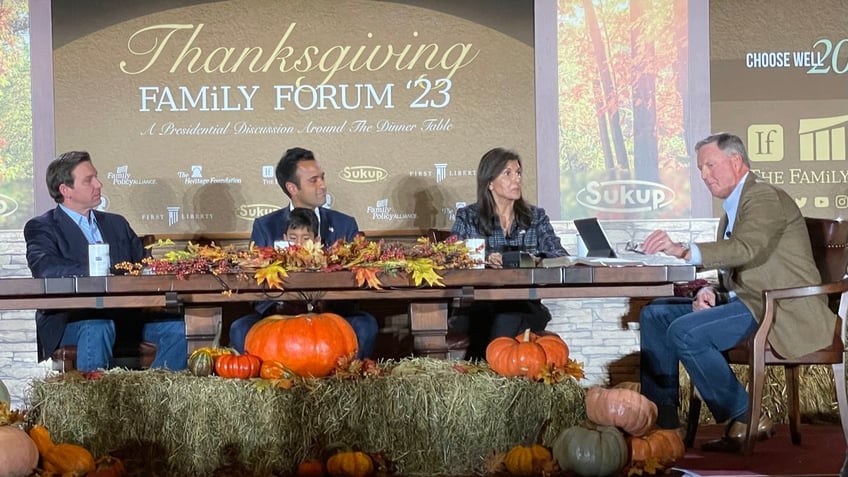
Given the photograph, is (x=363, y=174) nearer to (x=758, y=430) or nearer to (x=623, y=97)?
(x=623, y=97)

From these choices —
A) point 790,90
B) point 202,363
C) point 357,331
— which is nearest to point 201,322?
point 202,363

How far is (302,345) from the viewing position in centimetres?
407

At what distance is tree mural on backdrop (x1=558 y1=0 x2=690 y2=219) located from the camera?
Answer: 6.27m

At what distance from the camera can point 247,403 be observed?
385 cm

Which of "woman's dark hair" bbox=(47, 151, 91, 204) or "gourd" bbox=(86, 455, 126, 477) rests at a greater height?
"woman's dark hair" bbox=(47, 151, 91, 204)

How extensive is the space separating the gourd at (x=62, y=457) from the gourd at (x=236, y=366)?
55 cm

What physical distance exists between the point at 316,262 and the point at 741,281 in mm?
1881

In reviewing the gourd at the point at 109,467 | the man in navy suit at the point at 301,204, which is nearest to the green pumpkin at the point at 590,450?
the gourd at the point at 109,467

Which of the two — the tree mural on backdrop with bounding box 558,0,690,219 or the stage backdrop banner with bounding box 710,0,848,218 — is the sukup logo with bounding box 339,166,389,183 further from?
the stage backdrop banner with bounding box 710,0,848,218

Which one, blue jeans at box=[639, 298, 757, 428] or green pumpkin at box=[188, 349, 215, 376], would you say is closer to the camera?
green pumpkin at box=[188, 349, 215, 376]

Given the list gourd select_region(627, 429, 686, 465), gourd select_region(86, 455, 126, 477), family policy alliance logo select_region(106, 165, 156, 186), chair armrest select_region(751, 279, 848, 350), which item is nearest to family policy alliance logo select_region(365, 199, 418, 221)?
family policy alliance logo select_region(106, 165, 156, 186)

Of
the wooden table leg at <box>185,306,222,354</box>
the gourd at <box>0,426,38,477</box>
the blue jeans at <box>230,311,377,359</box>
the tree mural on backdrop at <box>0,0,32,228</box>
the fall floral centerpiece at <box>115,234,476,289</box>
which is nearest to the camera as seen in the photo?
the gourd at <box>0,426,38,477</box>

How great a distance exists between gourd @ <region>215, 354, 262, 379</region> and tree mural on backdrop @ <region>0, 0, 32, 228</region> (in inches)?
110

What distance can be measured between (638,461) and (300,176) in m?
2.47
